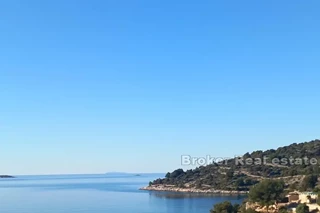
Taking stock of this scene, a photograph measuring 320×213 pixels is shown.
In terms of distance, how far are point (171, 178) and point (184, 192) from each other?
50.8 ft

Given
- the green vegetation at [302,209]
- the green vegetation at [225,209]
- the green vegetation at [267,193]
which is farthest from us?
the green vegetation at [267,193]

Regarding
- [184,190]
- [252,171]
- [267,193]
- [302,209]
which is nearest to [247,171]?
[252,171]

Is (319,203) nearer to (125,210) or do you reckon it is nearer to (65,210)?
(125,210)

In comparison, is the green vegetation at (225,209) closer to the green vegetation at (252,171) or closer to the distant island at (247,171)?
the green vegetation at (252,171)

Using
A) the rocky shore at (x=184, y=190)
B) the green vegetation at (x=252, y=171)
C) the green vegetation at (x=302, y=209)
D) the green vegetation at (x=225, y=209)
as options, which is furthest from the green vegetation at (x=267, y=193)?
the rocky shore at (x=184, y=190)

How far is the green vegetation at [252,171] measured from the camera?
6606cm

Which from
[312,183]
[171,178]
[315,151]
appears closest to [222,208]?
[312,183]

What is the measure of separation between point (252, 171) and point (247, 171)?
1466 millimetres

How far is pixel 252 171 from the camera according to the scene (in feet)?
250

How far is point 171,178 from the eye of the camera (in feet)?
304

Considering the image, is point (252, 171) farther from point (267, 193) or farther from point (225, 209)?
point (225, 209)

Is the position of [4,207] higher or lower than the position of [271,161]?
lower

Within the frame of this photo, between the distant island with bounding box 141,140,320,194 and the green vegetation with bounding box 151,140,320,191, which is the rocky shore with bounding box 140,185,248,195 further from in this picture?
the green vegetation with bounding box 151,140,320,191

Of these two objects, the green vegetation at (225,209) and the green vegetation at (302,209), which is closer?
the green vegetation at (302,209)
